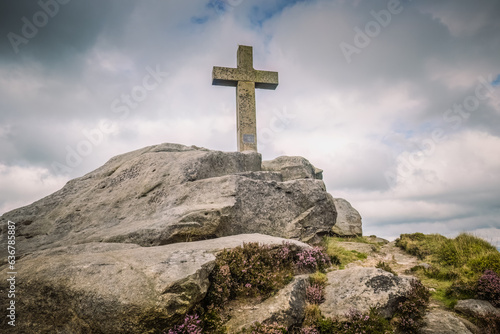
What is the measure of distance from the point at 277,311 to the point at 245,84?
16.9 metres

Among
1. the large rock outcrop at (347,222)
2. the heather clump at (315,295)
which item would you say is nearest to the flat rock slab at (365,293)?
the heather clump at (315,295)

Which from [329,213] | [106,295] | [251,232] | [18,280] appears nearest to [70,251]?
[18,280]

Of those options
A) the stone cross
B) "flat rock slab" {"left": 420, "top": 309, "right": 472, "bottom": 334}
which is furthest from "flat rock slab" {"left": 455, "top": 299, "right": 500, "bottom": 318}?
the stone cross

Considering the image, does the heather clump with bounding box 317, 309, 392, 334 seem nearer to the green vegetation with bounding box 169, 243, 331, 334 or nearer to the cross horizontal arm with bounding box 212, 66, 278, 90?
the green vegetation with bounding box 169, 243, 331, 334

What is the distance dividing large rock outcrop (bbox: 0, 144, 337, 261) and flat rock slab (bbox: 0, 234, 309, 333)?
2.90 meters

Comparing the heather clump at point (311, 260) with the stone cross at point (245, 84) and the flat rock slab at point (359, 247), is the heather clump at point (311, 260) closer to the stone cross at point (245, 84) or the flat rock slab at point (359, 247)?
the flat rock slab at point (359, 247)

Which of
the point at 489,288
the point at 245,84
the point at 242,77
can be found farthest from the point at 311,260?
the point at 242,77

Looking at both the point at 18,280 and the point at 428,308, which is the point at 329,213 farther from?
the point at 18,280

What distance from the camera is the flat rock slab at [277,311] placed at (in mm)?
6938

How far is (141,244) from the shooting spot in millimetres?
9773

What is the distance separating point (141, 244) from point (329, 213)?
740cm

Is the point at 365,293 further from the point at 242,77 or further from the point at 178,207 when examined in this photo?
the point at 242,77

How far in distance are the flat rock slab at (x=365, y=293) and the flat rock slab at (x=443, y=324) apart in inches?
31.5

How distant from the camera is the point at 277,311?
7152 millimetres
